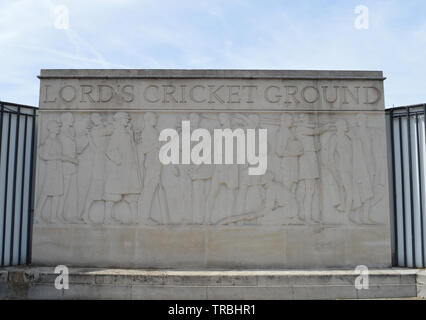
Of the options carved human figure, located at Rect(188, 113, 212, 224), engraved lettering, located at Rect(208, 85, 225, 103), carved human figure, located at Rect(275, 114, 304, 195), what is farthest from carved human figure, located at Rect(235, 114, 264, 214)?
engraved lettering, located at Rect(208, 85, 225, 103)

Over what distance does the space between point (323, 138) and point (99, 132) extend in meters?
5.40

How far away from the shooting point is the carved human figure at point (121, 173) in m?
9.15

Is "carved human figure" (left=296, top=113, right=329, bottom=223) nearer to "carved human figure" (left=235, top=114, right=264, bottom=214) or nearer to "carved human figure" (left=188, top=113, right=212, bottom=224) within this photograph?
"carved human figure" (left=235, top=114, right=264, bottom=214)

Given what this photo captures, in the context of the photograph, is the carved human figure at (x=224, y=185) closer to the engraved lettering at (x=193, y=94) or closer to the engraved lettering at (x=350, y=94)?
the engraved lettering at (x=193, y=94)

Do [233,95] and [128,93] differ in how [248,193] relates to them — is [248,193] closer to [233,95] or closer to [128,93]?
[233,95]

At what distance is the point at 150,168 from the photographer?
919cm

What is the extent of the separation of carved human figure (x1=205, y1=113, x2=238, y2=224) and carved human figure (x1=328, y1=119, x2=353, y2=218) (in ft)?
7.65

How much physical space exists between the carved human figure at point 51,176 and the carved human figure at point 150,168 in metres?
1.99

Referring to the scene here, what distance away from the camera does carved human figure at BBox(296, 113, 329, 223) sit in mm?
9102

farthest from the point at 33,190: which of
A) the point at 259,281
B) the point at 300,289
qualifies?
the point at 300,289

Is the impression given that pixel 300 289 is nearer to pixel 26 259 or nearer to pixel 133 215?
pixel 133 215

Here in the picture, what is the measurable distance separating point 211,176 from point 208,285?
8.10ft

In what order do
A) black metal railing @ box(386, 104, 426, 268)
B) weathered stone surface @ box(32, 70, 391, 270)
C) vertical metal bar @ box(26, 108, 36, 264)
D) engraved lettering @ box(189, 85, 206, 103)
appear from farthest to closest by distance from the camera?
vertical metal bar @ box(26, 108, 36, 264)
engraved lettering @ box(189, 85, 206, 103)
black metal railing @ box(386, 104, 426, 268)
weathered stone surface @ box(32, 70, 391, 270)
